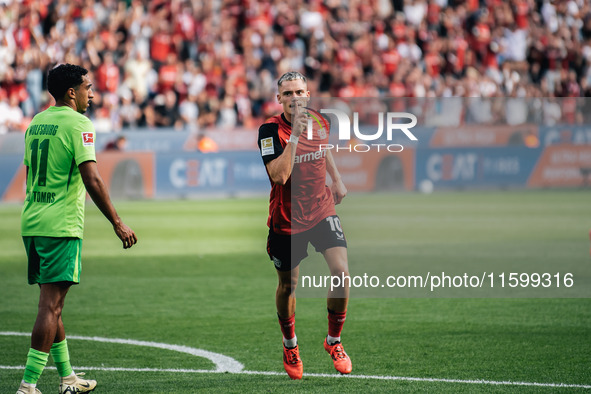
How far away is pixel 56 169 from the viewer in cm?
546

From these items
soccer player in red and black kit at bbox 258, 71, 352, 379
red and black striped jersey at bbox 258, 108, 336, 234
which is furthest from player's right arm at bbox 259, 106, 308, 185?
red and black striped jersey at bbox 258, 108, 336, 234

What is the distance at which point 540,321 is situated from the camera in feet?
28.0

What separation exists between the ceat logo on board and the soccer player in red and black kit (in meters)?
1.19

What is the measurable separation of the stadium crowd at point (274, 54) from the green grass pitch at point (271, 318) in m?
8.31

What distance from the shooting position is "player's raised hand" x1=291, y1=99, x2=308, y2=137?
6010mm

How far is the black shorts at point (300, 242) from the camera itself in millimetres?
6387

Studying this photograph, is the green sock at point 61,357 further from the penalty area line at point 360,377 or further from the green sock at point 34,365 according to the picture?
the penalty area line at point 360,377

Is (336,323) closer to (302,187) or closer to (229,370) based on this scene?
(229,370)

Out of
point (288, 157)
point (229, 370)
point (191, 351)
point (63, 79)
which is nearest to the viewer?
point (63, 79)

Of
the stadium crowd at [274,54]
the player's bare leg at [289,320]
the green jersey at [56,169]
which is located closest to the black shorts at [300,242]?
the player's bare leg at [289,320]

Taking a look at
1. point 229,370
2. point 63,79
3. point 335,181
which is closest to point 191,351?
point 229,370

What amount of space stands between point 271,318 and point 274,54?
62.9 ft

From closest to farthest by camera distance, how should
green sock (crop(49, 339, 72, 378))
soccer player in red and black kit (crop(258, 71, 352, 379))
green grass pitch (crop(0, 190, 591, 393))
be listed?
green sock (crop(49, 339, 72, 378)) < soccer player in red and black kit (crop(258, 71, 352, 379)) < green grass pitch (crop(0, 190, 591, 393))

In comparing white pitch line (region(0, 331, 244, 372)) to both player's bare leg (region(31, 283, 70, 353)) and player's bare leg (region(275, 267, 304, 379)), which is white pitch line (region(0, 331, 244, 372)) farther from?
player's bare leg (region(31, 283, 70, 353))
